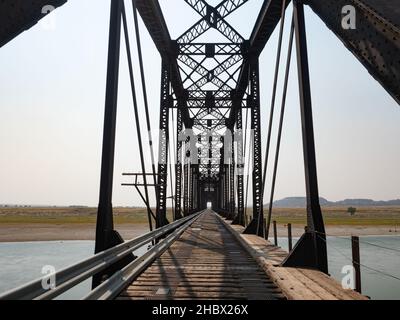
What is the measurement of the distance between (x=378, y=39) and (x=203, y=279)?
5.11 metres

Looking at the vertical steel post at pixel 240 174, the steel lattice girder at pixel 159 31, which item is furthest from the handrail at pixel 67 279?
the vertical steel post at pixel 240 174

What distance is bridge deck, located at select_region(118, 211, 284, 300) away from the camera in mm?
5488

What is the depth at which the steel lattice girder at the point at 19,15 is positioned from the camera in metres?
3.32

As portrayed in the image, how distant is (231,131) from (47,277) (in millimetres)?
34304

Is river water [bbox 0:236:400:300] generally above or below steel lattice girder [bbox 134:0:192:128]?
below

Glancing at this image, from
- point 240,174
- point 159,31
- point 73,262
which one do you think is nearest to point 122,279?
point 159,31

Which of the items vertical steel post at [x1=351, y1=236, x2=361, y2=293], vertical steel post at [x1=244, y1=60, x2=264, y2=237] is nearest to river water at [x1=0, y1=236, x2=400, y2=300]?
vertical steel post at [x1=244, y1=60, x2=264, y2=237]

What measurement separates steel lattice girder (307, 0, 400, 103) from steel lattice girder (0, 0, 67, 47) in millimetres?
3736

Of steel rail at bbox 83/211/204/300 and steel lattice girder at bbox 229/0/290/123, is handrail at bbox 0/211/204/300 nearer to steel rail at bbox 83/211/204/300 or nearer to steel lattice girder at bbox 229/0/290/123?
steel rail at bbox 83/211/204/300

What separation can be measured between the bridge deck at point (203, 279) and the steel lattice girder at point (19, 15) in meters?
3.87
